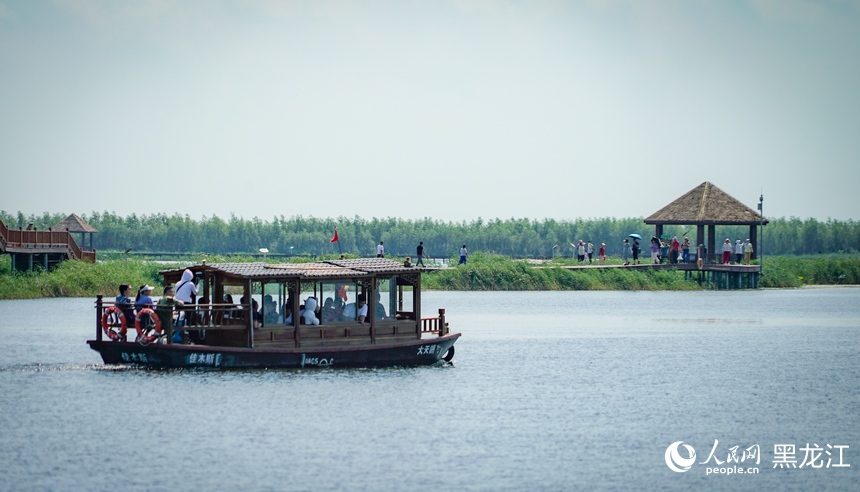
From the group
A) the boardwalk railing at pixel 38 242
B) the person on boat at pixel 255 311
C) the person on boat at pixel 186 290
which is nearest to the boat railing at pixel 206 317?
the person on boat at pixel 255 311

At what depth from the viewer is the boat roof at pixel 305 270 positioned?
28.7 meters

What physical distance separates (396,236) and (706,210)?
1908 inches

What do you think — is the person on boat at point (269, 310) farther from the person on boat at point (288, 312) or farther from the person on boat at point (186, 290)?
the person on boat at point (186, 290)

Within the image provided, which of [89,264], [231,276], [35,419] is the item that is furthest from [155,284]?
[35,419]

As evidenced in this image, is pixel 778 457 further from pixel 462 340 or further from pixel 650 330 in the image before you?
pixel 650 330

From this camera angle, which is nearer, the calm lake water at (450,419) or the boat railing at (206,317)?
the calm lake water at (450,419)

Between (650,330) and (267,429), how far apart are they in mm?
23872

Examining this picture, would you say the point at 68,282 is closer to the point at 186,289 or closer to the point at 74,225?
the point at 74,225

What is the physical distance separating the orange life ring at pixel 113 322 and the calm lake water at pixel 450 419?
91 centimetres

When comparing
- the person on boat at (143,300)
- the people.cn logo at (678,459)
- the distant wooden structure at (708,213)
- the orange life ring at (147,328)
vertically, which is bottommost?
the people.cn logo at (678,459)

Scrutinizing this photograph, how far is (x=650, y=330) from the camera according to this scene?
44.5 meters

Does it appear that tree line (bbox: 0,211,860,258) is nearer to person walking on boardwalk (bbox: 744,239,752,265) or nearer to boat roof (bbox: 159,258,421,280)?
person walking on boardwalk (bbox: 744,239,752,265)

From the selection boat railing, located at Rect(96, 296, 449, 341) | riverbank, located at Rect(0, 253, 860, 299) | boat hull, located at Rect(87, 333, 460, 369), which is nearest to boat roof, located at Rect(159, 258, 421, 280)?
boat railing, located at Rect(96, 296, 449, 341)

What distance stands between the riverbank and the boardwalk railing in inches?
43.7
